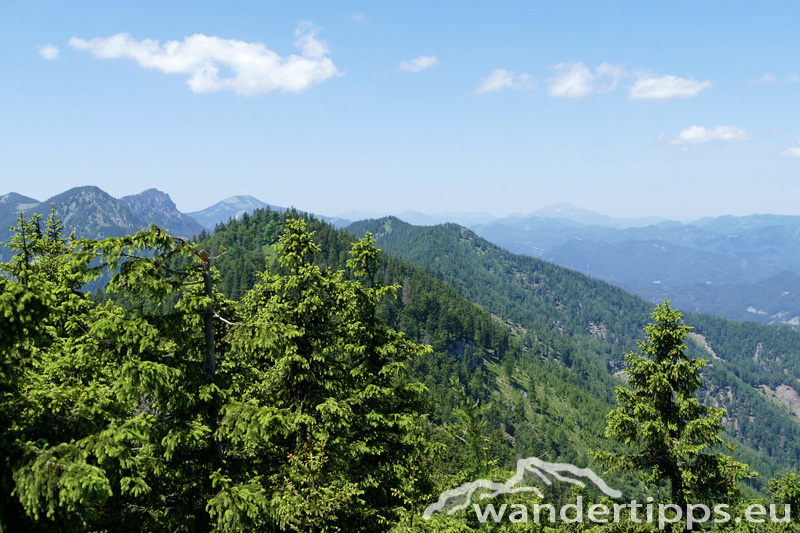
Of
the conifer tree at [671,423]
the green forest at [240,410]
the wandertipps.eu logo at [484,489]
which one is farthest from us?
the conifer tree at [671,423]

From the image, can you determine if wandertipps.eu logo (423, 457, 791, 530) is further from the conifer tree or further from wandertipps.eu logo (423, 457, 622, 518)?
the conifer tree

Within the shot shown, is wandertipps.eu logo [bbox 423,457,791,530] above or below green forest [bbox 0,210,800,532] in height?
below

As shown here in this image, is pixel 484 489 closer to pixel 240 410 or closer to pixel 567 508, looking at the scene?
pixel 240 410

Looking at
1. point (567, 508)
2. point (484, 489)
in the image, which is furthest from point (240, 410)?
point (567, 508)

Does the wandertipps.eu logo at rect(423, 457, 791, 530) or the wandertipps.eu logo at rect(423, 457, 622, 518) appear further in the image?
the wandertipps.eu logo at rect(423, 457, 791, 530)

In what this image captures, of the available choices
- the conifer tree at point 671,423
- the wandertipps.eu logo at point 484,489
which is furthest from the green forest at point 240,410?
the wandertipps.eu logo at point 484,489

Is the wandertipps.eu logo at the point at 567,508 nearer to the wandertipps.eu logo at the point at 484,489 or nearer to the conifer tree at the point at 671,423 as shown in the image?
the wandertipps.eu logo at the point at 484,489

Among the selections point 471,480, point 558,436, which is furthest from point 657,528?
point 558,436

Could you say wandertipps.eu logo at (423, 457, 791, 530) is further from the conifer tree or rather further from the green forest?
the conifer tree

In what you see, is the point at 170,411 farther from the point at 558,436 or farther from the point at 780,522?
the point at 558,436

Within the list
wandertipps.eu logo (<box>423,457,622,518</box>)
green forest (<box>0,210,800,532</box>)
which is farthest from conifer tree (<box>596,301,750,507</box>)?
wandertipps.eu logo (<box>423,457,622,518</box>)

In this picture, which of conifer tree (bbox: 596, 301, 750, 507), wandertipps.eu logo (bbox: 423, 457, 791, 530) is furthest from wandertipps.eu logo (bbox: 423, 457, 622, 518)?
conifer tree (bbox: 596, 301, 750, 507)

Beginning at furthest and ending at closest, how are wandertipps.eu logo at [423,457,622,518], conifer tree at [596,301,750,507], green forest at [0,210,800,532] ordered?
conifer tree at [596,301,750,507], wandertipps.eu logo at [423,457,622,518], green forest at [0,210,800,532]

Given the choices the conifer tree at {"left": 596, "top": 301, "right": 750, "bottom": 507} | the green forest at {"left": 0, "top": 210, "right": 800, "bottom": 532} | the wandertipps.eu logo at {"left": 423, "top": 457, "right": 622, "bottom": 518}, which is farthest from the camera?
the conifer tree at {"left": 596, "top": 301, "right": 750, "bottom": 507}
